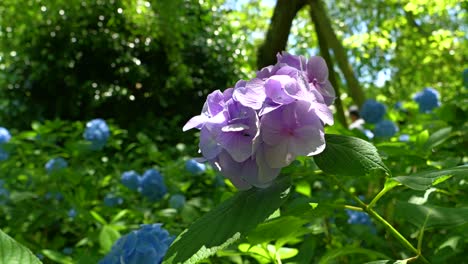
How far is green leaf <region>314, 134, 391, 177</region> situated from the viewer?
2.26 feet

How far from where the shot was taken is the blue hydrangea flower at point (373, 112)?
2.68 m

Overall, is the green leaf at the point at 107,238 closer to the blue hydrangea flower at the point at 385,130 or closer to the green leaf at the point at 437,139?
the green leaf at the point at 437,139

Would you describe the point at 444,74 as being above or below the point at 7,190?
below

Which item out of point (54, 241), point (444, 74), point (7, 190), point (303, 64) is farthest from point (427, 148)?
point (444, 74)

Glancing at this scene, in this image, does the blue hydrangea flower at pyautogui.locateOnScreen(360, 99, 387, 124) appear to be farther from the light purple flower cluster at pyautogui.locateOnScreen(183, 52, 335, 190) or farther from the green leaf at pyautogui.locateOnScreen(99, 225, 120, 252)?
the light purple flower cluster at pyautogui.locateOnScreen(183, 52, 335, 190)

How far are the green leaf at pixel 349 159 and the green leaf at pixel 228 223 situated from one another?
0.05 meters

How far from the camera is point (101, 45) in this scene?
6137 millimetres

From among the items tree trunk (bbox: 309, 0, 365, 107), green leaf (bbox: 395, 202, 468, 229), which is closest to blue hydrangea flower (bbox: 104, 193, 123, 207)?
green leaf (bbox: 395, 202, 468, 229)

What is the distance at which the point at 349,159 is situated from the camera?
70cm

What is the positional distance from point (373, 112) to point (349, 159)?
2.07m

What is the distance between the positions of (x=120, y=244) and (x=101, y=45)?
5.42 metres

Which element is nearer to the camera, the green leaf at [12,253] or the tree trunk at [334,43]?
the green leaf at [12,253]

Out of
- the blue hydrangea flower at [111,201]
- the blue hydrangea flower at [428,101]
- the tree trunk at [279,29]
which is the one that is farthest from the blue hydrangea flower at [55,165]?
the blue hydrangea flower at [428,101]

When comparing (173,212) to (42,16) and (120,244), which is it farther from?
(42,16)
